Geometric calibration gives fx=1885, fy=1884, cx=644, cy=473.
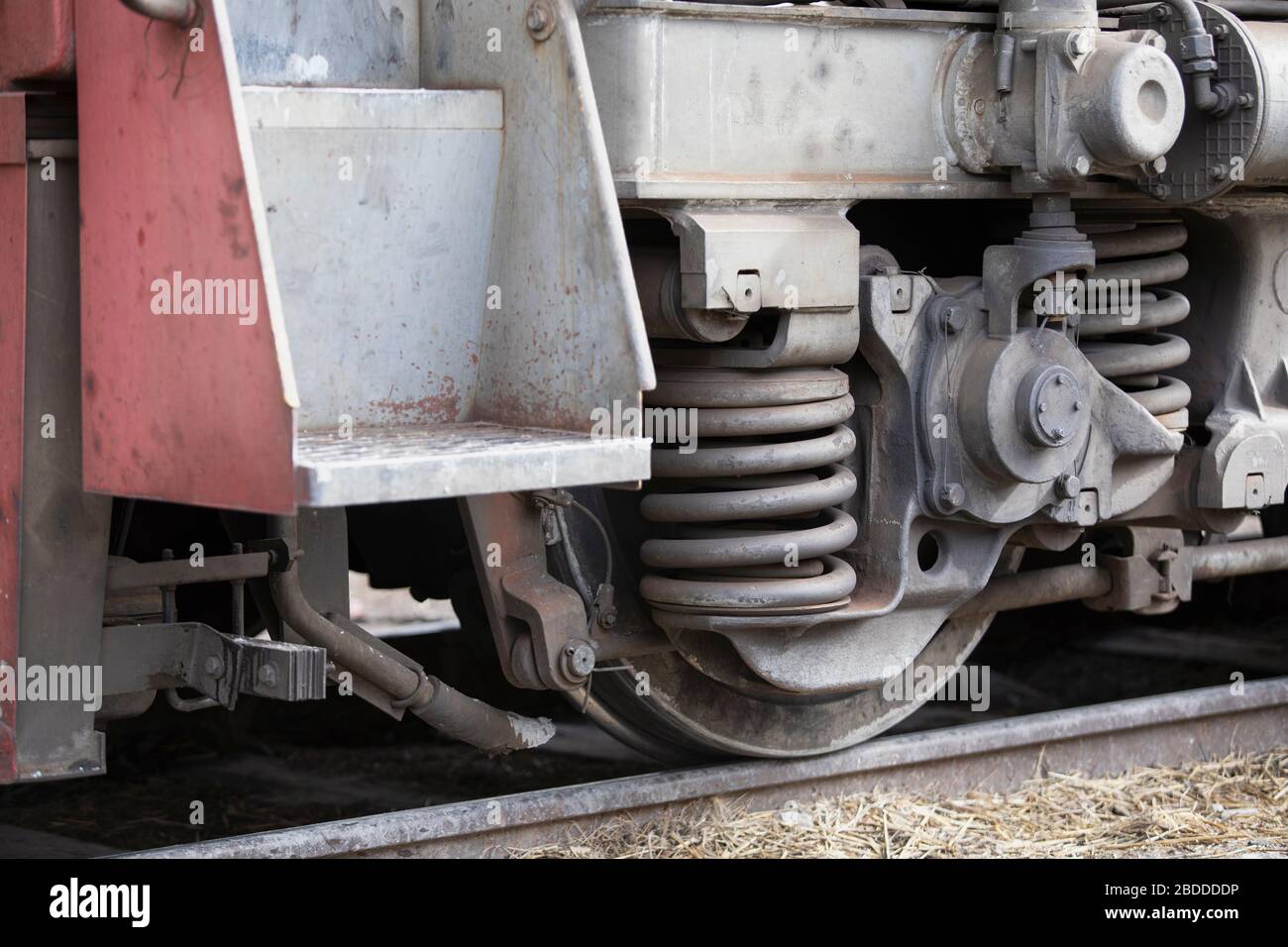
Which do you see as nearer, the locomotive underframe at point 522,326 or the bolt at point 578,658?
the locomotive underframe at point 522,326

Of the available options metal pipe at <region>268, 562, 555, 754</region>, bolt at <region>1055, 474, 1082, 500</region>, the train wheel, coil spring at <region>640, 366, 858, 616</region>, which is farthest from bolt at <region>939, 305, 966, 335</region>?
metal pipe at <region>268, 562, 555, 754</region>

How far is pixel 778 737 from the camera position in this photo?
14.5ft

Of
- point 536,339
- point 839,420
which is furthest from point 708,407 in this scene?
point 536,339

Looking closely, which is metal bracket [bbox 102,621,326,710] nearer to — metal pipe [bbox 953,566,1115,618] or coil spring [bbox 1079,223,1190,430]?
metal pipe [bbox 953,566,1115,618]

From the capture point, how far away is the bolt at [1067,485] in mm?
4188

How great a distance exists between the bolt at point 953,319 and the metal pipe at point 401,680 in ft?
3.91

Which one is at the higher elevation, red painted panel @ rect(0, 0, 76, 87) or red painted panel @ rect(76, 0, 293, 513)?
red painted panel @ rect(0, 0, 76, 87)

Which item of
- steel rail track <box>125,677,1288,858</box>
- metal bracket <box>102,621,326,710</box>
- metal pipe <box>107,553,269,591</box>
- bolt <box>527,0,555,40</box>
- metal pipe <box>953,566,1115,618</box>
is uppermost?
bolt <box>527,0,555,40</box>

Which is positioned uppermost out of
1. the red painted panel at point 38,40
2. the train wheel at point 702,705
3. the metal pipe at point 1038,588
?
the red painted panel at point 38,40

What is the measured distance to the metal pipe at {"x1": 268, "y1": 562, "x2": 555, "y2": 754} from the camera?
3.52 m

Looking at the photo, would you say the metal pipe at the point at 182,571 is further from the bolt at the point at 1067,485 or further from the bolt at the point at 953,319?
the bolt at the point at 1067,485

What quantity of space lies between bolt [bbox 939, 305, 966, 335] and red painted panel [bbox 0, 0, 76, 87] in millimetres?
1861

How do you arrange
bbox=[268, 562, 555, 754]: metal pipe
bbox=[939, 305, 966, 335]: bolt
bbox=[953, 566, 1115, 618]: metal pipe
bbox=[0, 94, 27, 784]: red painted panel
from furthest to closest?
1. bbox=[953, 566, 1115, 618]: metal pipe
2. bbox=[939, 305, 966, 335]: bolt
3. bbox=[268, 562, 555, 754]: metal pipe
4. bbox=[0, 94, 27, 784]: red painted panel

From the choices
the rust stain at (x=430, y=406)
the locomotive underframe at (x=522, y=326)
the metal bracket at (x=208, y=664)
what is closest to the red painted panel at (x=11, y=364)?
the locomotive underframe at (x=522, y=326)
